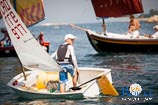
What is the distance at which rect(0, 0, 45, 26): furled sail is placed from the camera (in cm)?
2611

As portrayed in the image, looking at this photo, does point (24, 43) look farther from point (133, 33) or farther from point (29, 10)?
point (133, 33)

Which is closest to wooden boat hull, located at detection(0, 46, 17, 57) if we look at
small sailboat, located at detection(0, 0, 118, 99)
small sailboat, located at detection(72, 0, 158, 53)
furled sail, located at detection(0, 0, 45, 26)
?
furled sail, located at detection(0, 0, 45, 26)

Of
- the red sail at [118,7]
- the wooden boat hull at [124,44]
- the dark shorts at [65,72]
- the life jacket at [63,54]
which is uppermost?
the life jacket at [63,54]

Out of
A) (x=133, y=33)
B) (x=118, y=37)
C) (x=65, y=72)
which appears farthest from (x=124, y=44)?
(x=65, y=72)

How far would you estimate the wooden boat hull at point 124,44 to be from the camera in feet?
98.0

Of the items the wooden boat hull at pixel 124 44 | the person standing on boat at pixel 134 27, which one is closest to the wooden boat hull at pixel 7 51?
the wooden boat hull at pixel 124 44

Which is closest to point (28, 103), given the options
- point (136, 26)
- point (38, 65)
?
point (38, 65)

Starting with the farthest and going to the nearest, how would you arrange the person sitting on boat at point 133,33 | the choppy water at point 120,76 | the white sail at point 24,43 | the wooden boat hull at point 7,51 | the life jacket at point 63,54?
1. the wooden boat hull at point 7,51
2. the person sitting on boat at point 133,33
3. the choppy water at point 120,76
4. the life jacket at point 63,54
5. the white sail at point 24,43

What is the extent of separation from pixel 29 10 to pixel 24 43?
13.6 meters

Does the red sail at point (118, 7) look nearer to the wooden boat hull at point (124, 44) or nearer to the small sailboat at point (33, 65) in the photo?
the wooden boat hull at point (124, 44)

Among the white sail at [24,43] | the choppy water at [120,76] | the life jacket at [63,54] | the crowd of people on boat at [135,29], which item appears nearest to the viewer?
the white sail at [24,43]

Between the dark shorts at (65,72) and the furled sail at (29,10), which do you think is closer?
the dark shorts at (65,72)

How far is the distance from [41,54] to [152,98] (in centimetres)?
448

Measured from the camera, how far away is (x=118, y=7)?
3262 cm
